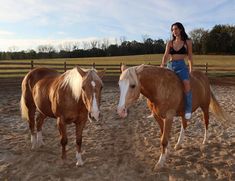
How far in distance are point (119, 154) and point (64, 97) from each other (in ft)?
4.77

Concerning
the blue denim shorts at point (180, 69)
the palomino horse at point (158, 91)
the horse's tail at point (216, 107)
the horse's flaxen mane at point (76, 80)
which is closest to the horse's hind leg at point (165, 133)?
the palomino horse at point (158, 91)

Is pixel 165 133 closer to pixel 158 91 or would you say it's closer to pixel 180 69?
pixel 158 91

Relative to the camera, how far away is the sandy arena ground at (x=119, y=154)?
4.30 metres

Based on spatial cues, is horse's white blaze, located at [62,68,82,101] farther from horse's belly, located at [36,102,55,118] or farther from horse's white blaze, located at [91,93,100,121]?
horse's belly, located at [36,102,55,118]

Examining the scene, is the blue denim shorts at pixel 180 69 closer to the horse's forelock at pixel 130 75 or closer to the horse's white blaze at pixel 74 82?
the horse's forelock at pixel 130 75

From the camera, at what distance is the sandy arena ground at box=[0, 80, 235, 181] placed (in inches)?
169

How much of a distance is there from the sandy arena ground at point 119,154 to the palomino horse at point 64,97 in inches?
14.2

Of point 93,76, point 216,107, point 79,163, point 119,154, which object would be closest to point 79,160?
point 79,163

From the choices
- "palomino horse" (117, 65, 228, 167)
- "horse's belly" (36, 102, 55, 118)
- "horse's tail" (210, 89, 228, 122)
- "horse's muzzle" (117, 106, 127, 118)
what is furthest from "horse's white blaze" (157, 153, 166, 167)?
"horse's tail" (210, 89, 228, 122)

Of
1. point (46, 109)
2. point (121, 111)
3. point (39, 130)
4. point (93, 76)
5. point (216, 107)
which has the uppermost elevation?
point (93, 76)

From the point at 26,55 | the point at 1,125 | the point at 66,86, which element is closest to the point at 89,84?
the point at 66,86

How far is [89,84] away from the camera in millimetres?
3945

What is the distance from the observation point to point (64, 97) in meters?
4.63

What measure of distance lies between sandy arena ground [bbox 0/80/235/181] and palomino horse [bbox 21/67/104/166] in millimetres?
362
